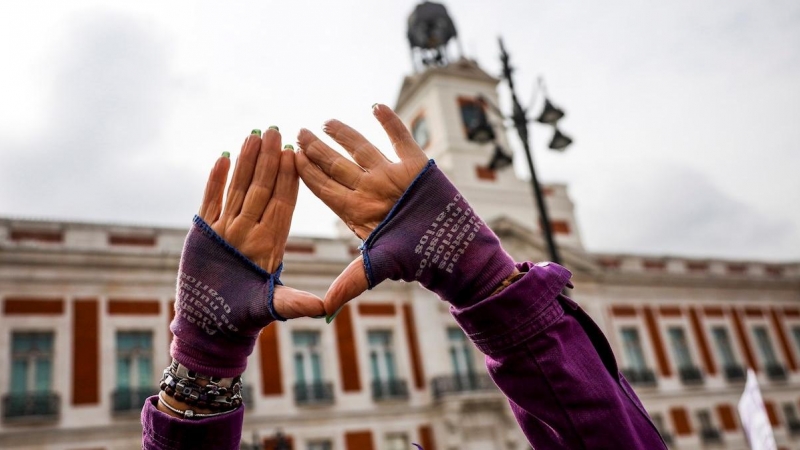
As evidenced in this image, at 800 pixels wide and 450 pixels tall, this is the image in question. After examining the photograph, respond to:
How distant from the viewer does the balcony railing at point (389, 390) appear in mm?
19984

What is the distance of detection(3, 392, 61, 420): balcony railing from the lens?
15797 millimetres

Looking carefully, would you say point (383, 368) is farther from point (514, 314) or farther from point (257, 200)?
point (514, 314)

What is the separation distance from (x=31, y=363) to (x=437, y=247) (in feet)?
56.8

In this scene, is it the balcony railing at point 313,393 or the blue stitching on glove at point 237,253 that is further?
the balcony railing at point 313,393

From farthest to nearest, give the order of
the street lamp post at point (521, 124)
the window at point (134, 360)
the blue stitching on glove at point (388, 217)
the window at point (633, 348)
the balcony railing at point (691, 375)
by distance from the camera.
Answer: the balcony railing at point (691, 375), the window at point (633, 348), the window at point (134, 360), the street lamp post at point (521, 124), the blue stitching on glove at point (388, 217)

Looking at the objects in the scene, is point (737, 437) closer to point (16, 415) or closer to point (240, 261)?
point (16, 415)

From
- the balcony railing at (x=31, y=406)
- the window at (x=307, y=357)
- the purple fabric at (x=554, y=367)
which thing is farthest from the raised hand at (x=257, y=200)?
the window at (x=307, y=357)

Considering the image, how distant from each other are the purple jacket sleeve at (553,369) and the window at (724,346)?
2701 cm

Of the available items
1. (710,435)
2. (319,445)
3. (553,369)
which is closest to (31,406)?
(319,445)

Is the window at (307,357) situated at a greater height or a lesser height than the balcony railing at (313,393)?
greater

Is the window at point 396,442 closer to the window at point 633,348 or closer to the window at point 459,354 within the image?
the window at point 459,354

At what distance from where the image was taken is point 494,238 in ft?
5.44

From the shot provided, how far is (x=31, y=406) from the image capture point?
16.0 meters

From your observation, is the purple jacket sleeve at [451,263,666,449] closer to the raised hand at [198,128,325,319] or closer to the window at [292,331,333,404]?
the raised hand at [198,128,325,319]
